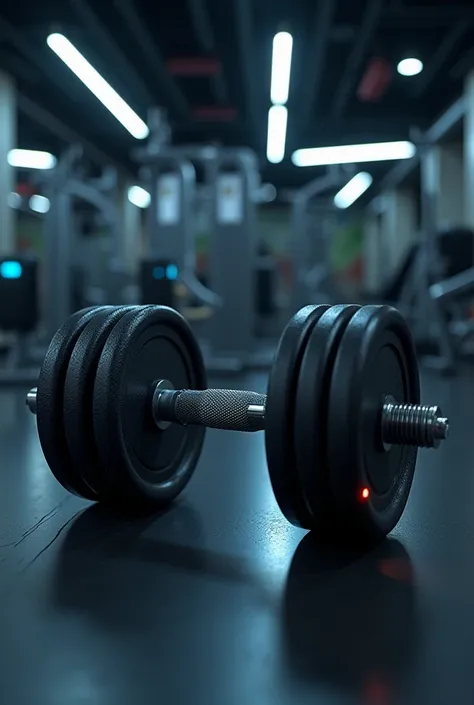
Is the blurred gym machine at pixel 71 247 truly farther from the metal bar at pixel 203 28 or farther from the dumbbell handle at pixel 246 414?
the dumbbell handle at pixel 246 414

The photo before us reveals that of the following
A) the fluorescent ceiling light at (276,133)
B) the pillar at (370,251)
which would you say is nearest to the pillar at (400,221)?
the pillar at (370,251)

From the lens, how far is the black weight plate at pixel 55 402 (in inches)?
39.3

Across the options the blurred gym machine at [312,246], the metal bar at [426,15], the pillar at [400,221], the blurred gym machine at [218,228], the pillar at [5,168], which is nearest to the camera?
the blurred gym machine at [218,228]

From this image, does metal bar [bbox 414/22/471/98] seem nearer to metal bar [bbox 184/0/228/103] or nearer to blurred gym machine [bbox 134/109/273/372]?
metal bar [bbox 184/0/228/103]

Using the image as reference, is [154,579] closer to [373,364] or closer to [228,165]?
[373,364]

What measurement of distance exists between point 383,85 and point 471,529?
18.3ft

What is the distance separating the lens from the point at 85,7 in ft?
14.3

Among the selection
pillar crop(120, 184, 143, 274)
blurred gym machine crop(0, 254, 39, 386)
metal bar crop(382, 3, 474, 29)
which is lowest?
blurred gym machine crop(0, 254, 39, 386)

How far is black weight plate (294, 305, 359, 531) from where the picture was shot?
81 centimetres

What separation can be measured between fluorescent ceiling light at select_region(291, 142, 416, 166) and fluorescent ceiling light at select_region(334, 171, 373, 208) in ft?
1.41

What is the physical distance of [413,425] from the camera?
865 mm

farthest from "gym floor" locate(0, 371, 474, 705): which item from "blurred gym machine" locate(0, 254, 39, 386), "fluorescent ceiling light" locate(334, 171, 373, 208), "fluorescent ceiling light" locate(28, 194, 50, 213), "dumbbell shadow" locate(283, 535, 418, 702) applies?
"fluorescent ceiling light" locate(28, 194, 50, 213)

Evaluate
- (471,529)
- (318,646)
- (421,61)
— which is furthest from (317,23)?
(318,646)

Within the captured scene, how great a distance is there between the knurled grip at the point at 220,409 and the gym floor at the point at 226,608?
0.57 feet
